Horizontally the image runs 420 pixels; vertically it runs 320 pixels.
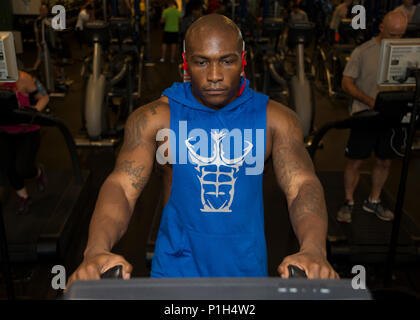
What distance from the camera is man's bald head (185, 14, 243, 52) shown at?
157cm

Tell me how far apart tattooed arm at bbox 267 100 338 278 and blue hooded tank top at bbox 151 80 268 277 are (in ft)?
0.20

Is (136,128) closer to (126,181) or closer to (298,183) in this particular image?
(126,181)

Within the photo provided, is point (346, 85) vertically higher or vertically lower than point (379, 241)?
higher

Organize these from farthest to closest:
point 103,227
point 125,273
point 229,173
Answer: point 229,173
point 103,227
point 125,273

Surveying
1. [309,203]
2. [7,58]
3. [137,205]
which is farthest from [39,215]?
[309,203]

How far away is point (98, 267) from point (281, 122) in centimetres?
96

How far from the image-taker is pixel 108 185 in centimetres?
154

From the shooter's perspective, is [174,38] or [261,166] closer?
[261,166]

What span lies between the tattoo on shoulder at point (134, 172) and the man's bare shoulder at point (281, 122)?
51cm

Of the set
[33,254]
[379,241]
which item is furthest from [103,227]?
[379,241]

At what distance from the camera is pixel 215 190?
1.67 meters

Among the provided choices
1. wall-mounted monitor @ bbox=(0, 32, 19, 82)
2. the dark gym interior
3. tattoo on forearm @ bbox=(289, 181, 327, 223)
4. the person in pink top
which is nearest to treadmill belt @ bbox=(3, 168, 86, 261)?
the dark gym interior

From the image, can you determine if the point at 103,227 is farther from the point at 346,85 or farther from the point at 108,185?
the point at 346,85

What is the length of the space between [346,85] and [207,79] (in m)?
2.32
